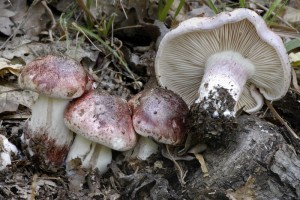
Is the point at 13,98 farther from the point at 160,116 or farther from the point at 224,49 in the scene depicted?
the point at 224,49

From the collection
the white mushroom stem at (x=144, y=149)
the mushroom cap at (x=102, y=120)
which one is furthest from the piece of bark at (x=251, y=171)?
the mushroom cap at (x=102, y=120)

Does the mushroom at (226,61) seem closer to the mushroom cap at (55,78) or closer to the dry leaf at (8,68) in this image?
the mushroom cap at (55,78)

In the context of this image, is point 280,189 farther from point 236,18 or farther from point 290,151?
point 236,18

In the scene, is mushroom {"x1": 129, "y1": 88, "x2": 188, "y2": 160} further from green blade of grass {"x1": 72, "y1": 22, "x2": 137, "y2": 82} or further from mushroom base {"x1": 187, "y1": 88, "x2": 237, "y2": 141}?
green blade of grass {"x1": 72, "y1": 22, "x2": 137, "y2": 82}

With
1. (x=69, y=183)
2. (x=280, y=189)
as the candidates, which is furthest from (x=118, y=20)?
(x=280, y=189)

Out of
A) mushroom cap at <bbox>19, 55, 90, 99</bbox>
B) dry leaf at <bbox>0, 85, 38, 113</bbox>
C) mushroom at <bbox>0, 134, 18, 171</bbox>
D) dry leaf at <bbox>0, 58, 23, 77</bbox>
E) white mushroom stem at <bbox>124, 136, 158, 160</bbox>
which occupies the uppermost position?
mushroom cap at <bbox>19, 55, 90, 99</bbox>

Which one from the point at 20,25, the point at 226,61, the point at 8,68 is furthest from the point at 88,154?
the point at 20,25

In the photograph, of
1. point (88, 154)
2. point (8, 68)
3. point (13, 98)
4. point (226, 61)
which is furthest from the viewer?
point (8, 68)

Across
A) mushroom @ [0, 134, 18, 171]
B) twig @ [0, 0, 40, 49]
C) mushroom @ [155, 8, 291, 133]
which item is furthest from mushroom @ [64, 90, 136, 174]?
twig @ [0, 0, 40, 49]
